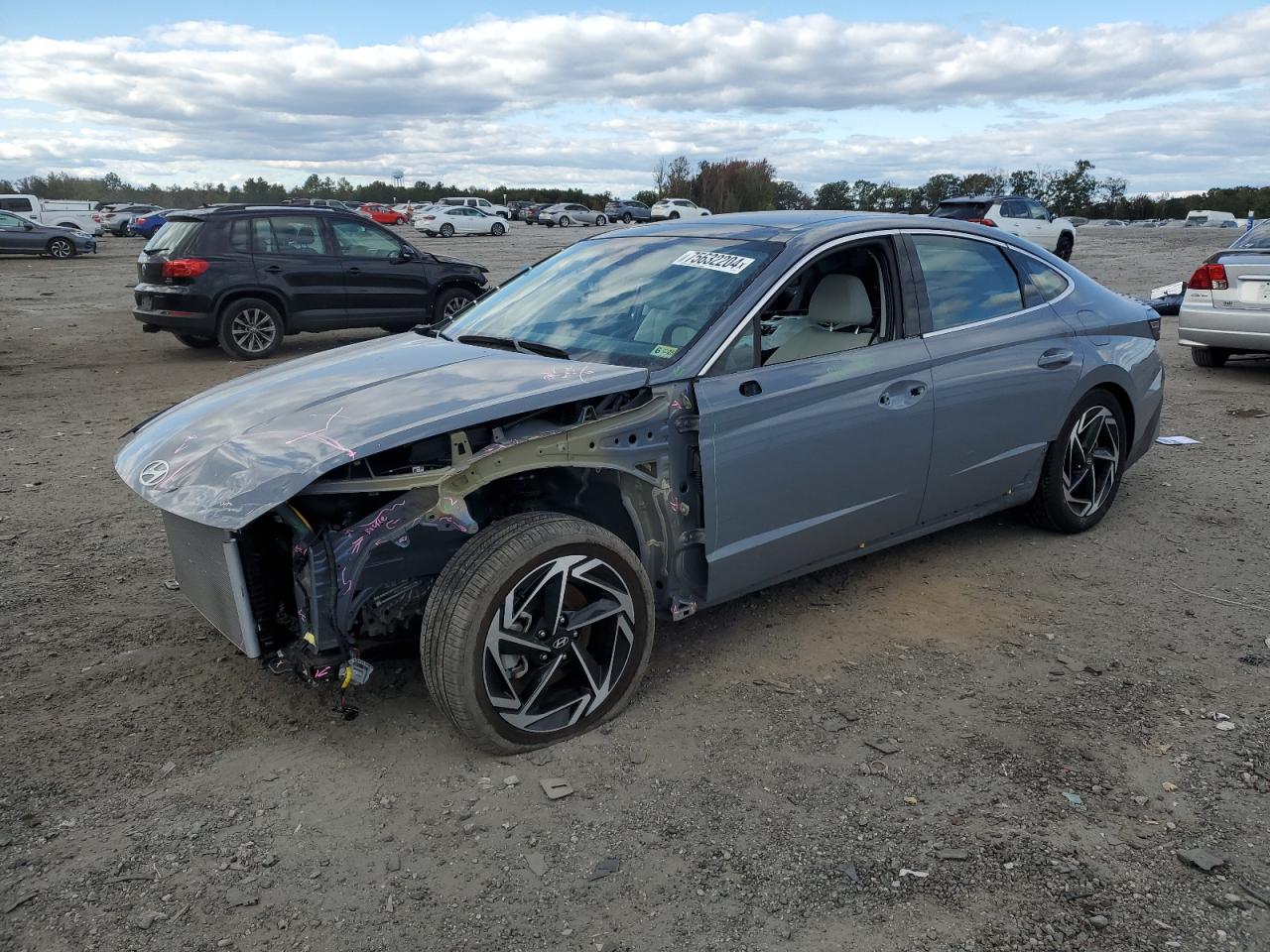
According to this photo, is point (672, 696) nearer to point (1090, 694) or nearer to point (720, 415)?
point (720, 415)

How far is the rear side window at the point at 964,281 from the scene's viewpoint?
14.3 ft

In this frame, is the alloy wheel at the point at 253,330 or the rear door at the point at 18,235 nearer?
the alloy wheel at the point at 253,330

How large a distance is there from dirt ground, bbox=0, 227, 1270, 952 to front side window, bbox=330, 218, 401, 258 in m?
7.82

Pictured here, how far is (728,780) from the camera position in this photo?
10.1 ft

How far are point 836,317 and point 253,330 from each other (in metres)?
8.98

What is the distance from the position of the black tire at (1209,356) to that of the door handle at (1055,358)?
6.29 m

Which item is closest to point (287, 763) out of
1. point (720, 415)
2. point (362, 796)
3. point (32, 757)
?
point (362, 796)

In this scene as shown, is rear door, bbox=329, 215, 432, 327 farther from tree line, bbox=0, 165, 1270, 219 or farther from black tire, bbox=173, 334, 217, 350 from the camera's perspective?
tree line, bbox=0, 165, 1270, 219

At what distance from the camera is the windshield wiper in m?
3.82

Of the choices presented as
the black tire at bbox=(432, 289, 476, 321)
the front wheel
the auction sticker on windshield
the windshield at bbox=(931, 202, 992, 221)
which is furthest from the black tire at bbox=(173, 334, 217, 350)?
the front wheel

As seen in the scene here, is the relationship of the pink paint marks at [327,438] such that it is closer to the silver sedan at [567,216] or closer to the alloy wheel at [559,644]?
the alloy wheel at [559,644]

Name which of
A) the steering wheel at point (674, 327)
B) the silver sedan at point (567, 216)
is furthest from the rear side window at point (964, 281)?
the silver sedan at point (567, 216)

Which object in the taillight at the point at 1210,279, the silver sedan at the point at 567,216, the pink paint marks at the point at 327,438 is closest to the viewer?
the pink paint marks at the point at 327,438

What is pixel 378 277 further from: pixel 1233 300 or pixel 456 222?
pixel 456 222
